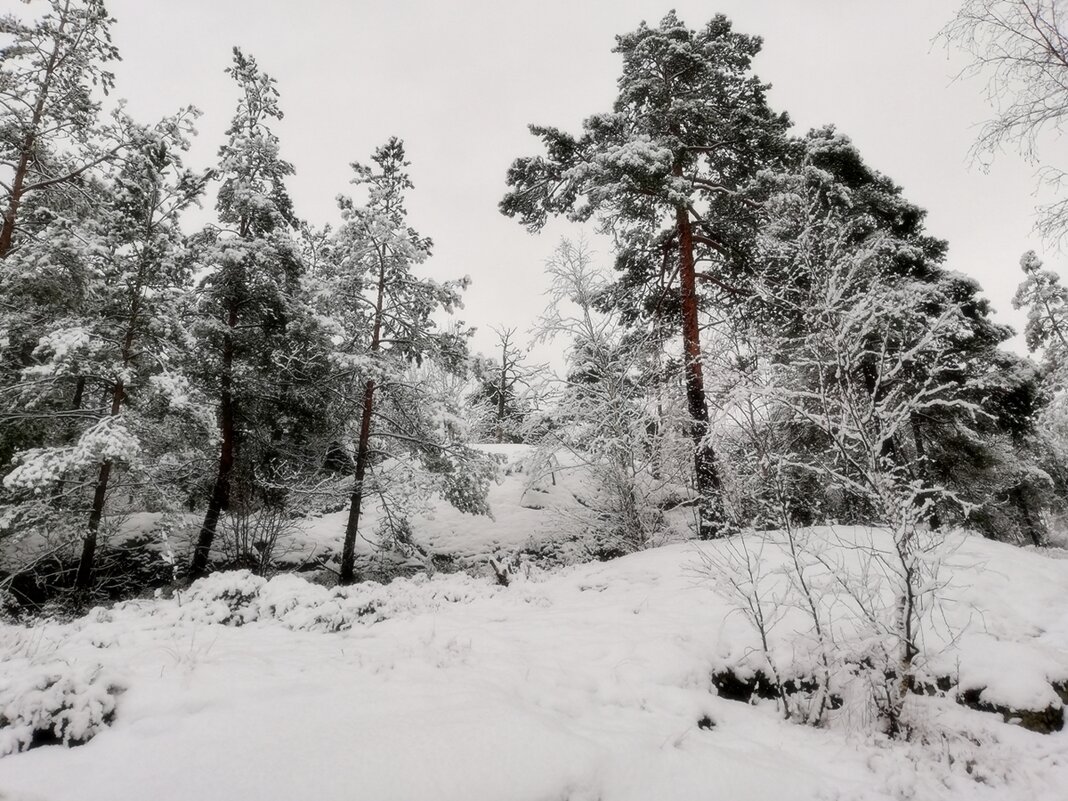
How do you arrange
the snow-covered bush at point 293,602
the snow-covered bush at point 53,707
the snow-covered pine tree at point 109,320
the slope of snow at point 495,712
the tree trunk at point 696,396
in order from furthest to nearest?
the tree trunk at point 696,396 < the snow-covered pine tree at point 109,320 < the snow-covered bush at point 293,602 < the snow-covered bush at point 53,707 < the slope of snow at point 495,712

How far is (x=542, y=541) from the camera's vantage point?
15.2 m

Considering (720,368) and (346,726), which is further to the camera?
(720,368)

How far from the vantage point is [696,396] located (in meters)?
10.6

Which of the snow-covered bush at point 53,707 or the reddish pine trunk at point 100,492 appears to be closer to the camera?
the snow-covered bush at point 53,707

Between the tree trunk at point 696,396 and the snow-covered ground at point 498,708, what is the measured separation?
342cm

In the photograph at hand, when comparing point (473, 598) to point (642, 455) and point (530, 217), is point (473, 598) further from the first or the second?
point (530, 217)

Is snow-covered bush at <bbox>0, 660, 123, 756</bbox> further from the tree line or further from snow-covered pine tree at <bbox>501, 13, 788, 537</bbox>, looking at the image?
snow-covered pine tree at <bbox>501, 13, 788, 537</bbox>

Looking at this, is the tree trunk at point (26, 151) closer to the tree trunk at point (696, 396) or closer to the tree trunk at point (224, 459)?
the tree trunk at point (224, 459)

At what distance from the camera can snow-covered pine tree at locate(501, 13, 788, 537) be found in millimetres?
10133

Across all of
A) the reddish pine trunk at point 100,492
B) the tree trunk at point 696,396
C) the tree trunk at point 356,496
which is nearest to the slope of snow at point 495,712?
the tree trunk at point 696,396

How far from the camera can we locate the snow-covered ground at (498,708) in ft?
9.35

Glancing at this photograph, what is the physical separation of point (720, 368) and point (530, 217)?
6.32 m

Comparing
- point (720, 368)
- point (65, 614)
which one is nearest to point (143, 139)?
point (65, 614)

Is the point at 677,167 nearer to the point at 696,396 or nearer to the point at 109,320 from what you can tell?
the point at 696,396
